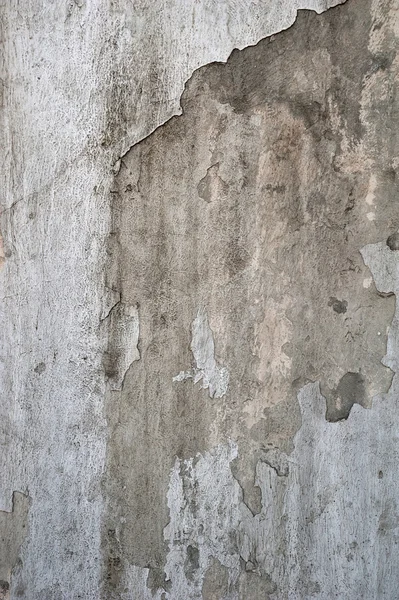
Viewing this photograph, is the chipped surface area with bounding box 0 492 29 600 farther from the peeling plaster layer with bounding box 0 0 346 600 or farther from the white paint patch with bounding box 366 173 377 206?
the white paint patch with bounding box 366 173 377 206

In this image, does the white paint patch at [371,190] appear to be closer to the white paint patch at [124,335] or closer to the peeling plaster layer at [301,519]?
the peeling plaster layer at [301,519]

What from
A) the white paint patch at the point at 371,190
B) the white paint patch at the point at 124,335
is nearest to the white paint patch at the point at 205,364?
the white paint patch at the point at 124,335

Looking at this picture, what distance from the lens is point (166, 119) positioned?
2.00 metres

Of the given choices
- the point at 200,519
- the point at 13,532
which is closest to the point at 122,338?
the point at 200,519

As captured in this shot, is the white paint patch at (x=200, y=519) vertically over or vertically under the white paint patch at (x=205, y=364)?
under

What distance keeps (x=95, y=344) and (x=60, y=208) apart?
505mm

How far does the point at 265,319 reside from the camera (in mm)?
2055

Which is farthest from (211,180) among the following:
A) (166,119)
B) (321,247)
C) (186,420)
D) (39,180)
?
(186,420)

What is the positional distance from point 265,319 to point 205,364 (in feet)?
0.89

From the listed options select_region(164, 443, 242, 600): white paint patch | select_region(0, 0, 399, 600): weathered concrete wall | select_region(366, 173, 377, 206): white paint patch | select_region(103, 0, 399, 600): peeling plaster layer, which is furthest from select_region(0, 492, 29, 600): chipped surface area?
select_region(366, 173, 377, 206): white paint patch

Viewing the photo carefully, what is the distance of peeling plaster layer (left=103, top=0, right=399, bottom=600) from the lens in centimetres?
199

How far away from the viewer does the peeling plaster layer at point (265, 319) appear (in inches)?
78.3

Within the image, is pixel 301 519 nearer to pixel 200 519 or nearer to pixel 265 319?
pixel 200 519

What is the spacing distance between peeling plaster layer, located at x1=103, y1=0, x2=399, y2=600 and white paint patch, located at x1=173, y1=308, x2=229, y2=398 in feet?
0.08
